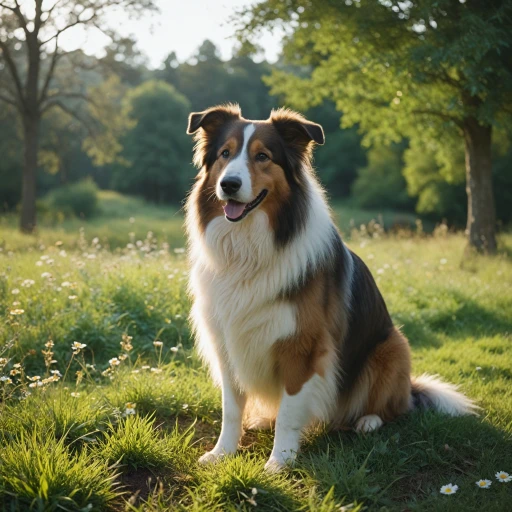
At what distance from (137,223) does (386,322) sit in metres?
24.9

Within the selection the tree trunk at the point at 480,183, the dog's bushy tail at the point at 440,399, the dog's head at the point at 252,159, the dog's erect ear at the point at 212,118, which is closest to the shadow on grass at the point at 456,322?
the dog's bushy tail at the point at 440,399

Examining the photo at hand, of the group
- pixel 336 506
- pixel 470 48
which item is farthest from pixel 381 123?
pixel 336 506

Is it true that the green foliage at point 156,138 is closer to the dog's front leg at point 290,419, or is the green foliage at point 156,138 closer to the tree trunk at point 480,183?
the tree trunk at point 480,183

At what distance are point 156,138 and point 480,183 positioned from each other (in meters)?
35.3

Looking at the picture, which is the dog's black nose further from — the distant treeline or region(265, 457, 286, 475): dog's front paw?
the distant treeline

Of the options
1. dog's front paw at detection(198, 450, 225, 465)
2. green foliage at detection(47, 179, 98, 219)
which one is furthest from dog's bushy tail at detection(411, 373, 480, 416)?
green foliage at detection(47, 179, 98, 219)

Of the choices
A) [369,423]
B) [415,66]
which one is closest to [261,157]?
[369,423]

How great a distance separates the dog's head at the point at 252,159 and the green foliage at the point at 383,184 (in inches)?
1456

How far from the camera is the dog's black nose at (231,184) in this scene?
135 inches

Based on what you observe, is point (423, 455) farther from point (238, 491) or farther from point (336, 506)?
point (238, 491)

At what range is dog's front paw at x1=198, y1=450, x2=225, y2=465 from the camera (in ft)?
11.5

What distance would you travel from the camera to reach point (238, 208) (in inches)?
140

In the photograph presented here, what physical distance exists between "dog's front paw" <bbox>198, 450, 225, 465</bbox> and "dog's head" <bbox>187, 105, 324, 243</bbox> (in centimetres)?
157

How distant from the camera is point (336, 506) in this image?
279 centimetres
